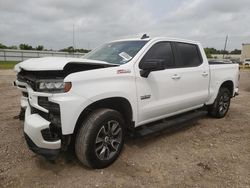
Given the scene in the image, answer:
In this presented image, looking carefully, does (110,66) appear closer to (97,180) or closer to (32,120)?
(32,120)

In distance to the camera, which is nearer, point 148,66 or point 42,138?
point 42,138

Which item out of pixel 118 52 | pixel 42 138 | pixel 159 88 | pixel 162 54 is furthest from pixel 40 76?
pixel 162 54

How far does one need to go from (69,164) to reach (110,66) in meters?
1.51

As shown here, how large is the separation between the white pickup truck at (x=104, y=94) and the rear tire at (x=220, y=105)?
1113mm

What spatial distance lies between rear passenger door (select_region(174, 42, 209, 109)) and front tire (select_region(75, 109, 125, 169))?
5.29 ft

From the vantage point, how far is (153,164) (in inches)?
137

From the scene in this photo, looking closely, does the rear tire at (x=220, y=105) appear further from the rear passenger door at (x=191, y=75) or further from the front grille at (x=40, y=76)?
the front grille at (x=40, y=76)

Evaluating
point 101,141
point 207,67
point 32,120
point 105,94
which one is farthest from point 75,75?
point 207,67

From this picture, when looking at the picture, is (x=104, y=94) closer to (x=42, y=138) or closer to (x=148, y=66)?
(x=148, y=66)

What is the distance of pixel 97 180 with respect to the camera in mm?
3012

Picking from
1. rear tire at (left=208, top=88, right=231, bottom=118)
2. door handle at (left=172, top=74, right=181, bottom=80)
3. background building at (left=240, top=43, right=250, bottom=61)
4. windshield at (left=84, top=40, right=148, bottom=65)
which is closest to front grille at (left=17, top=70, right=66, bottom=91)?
windshield at (left=84, top=40, right=148, bottom=65)

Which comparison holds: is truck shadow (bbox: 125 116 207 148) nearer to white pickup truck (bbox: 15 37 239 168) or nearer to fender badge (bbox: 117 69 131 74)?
white pickup truck (bbox: 15 37 239 168)

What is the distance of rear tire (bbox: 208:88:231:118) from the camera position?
576cm

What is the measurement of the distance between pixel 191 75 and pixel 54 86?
9.18 feet
